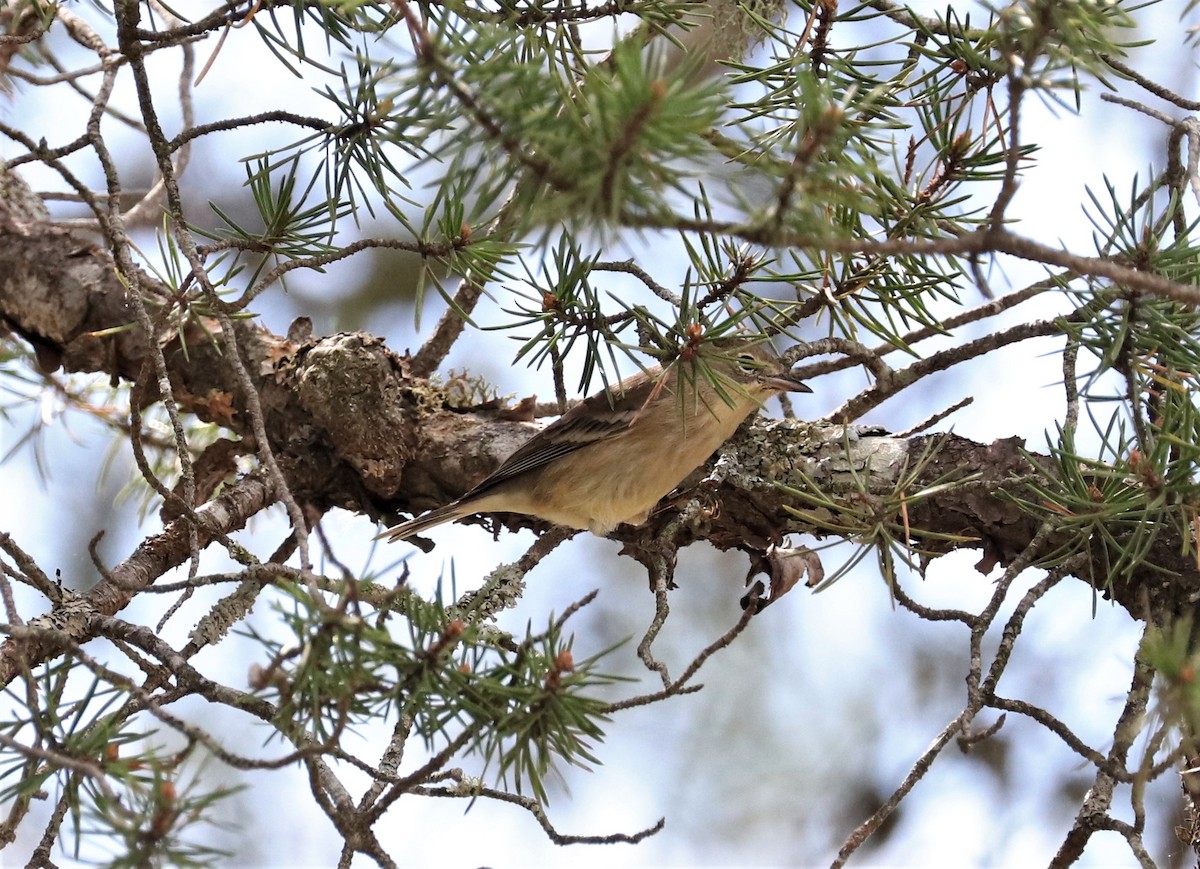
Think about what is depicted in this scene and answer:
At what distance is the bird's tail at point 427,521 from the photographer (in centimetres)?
361

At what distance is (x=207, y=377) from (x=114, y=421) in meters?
0.70

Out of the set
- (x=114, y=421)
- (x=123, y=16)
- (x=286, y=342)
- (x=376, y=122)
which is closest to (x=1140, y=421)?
(x=376, y=122)

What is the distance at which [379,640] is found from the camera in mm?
1655

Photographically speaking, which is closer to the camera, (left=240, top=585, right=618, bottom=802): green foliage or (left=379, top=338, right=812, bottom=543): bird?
(left=240, top=585, right=618, bottom=802): green foliage

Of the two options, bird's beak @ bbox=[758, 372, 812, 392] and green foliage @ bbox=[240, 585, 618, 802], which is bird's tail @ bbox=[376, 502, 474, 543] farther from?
green foliage @ bbox=[240, 585, 618, 802]

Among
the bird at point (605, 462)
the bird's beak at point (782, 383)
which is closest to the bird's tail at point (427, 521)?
the bird at point (605, 462)

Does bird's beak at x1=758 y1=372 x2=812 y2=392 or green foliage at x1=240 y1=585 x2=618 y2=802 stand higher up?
bird's beak at x1=758 y1=372 x2=812 y2=392

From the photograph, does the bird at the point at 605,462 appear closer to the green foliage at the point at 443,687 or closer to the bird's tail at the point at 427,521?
the bird's tail at the point at 427,521

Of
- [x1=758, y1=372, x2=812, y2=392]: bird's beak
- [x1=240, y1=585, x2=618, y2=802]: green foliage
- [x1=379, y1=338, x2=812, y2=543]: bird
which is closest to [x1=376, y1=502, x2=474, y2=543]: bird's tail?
[x1=379, y1=338, x2=812, y2=543]: bird

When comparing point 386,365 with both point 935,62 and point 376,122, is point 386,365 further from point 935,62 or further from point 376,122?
point 935,62

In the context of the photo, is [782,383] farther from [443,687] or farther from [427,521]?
[443,687]

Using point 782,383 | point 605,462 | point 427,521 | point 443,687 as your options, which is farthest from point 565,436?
point 443,687

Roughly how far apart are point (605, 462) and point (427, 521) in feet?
2.25

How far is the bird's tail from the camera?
361cm
